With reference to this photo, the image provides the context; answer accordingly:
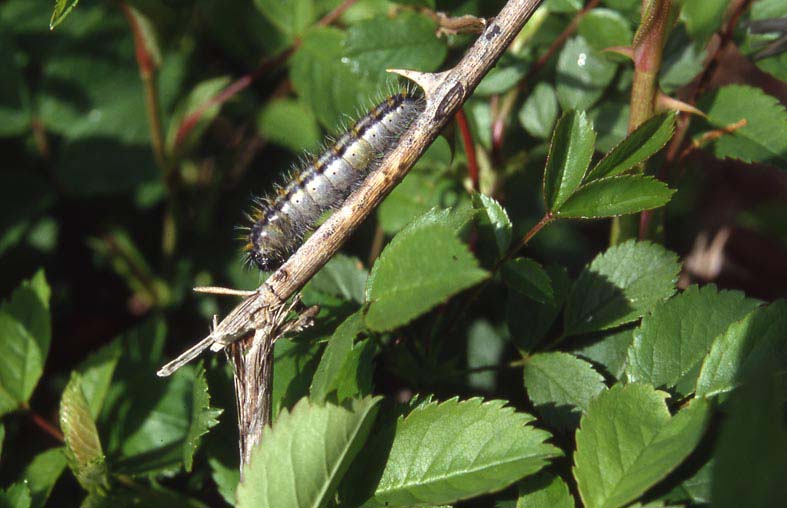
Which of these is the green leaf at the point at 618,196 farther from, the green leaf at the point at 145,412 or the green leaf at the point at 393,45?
the green leaf at the point at 145,412

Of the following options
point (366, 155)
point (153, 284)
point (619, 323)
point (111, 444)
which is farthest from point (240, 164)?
point (619, 323)

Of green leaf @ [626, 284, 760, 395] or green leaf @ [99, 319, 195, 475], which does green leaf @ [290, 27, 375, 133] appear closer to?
green leaf @ [99, 319, 195, 475]

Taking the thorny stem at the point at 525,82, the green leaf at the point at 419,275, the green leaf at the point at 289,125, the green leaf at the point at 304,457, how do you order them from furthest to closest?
1. the green leaf at the point at 289,125
2. the thorny stem at the point at 525,82
3. the green leaf at the point at 304,457
4. the green leaf at the point at 419,275

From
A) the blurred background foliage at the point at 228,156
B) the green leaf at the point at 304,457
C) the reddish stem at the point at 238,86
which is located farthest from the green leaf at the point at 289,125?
the green leaf at the point at 304,457

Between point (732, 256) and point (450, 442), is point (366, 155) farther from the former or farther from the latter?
point (732, 256)

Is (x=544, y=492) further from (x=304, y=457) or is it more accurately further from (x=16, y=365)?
(x=16, y=365)

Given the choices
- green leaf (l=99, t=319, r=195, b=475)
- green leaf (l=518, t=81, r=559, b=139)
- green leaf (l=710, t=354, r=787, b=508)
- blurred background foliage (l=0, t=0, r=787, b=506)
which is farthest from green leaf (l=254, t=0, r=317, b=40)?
green leaf (l=710, t=354, r=787, b=508)
